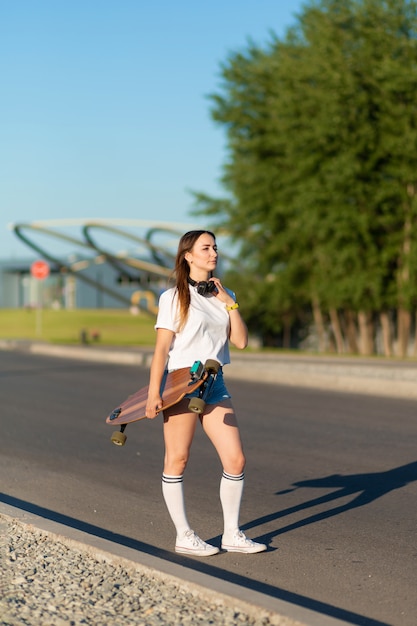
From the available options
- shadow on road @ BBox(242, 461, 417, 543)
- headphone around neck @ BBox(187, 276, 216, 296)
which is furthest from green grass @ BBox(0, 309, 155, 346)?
headphone around neck @ BBox(187, 276, 216, 296)

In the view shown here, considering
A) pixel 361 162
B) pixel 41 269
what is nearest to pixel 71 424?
pixel 361 162

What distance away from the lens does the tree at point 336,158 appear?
27062mm

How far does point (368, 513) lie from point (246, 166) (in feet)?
85.7

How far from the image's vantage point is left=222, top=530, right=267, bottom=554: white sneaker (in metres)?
5.71

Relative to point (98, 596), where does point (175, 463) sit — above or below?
above

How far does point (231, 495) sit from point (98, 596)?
1.26 m

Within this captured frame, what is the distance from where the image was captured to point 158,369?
5.38 metres

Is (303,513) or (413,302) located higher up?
(413,302)

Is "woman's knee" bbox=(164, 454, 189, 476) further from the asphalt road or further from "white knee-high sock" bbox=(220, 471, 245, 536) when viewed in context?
the asphalt road

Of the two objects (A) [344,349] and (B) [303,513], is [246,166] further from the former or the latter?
(B) [303,513]

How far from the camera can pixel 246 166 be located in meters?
32.2

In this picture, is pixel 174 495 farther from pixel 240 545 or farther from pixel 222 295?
pixel 222 295

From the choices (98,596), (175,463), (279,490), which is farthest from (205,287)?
(279,490)

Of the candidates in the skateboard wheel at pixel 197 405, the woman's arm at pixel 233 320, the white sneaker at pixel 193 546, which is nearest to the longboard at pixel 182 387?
the skateboard wheel at pixel 197 405
